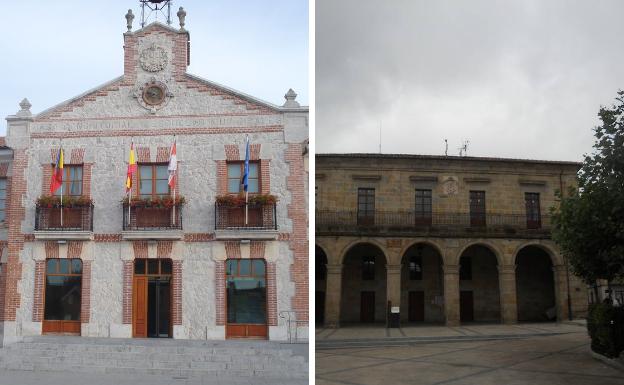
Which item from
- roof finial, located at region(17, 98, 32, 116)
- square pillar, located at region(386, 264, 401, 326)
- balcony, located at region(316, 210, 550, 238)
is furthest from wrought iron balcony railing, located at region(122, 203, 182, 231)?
square pillar, located at region(386, 264, 401, 326)

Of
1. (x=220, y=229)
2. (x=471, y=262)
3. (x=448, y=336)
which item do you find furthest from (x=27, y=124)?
(x=471, y=262)

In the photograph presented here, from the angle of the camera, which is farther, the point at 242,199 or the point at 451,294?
the point at 451,294

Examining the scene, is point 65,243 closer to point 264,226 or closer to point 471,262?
point 264,226

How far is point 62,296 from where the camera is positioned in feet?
21.0

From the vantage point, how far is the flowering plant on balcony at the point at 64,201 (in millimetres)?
6398

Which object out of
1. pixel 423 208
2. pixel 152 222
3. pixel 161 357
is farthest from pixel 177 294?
pixel 423 208

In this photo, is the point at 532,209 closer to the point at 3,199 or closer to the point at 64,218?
the point at 64,218

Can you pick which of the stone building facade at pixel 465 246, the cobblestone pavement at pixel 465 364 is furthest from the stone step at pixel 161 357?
the stone building facade at pixel 465 246

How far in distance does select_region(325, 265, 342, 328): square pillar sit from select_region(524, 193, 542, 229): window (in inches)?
262

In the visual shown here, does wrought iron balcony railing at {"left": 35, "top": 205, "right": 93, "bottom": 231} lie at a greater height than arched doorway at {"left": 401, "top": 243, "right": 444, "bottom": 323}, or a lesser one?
greater

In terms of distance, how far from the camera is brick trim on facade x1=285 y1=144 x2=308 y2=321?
20.2 ft

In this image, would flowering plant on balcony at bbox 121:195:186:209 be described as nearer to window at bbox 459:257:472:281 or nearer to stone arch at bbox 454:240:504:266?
stone arch at bbox 454:240:504:266

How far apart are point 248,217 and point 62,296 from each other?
7.13 feet

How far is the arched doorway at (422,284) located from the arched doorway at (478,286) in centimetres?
85
